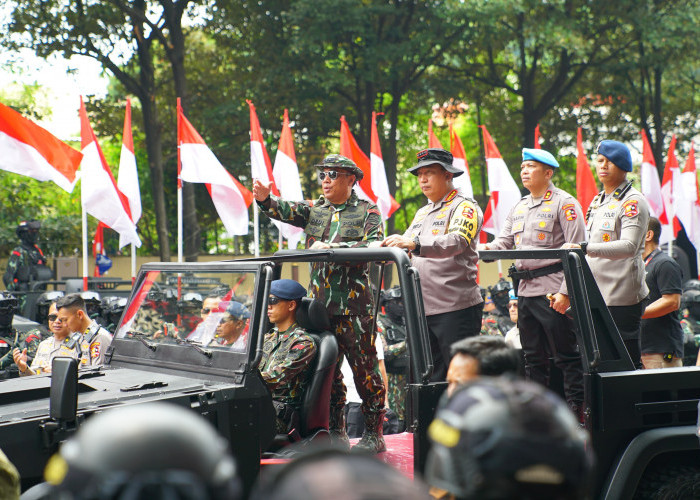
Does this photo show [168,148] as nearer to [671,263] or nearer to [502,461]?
[671,263]

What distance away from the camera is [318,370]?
15.6ft

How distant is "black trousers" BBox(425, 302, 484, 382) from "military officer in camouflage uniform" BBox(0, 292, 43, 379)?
185 inches

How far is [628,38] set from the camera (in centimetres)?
2358

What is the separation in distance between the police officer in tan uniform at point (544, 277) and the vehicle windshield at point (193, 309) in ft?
4.56

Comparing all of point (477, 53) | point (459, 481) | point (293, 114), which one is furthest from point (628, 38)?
point (459, 481)

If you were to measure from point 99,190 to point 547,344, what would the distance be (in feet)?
25.9

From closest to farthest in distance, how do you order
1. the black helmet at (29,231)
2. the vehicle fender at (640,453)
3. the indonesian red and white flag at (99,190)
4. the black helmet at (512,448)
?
the black helmet at (512,448)
the vehicle fender at (640,453)
the indonesian red and white flag at (99,190)
the black helmet at (29,231)

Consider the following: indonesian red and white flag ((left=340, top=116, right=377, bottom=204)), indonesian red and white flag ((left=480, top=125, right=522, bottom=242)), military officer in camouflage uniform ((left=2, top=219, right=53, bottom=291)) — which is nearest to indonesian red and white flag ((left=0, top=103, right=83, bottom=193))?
military officer in camouflage uniform ((left=2, top=219, right=53, bottom=291))

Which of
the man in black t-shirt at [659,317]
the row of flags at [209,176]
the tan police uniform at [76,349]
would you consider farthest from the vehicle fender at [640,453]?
the row of flags at [209,176]

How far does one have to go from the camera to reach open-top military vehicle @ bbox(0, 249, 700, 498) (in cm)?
387

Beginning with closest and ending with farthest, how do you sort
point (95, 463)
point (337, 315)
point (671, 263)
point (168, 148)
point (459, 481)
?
point (95, 463) < point (459, 481) < point (337, 315) < point (671, 263) < point (168, 148)

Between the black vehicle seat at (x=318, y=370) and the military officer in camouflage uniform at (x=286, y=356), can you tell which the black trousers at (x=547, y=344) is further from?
the military officer in camouflage uniform at (x=286, y=356)

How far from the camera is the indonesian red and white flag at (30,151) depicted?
10203mm

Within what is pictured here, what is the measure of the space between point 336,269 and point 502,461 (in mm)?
3815
